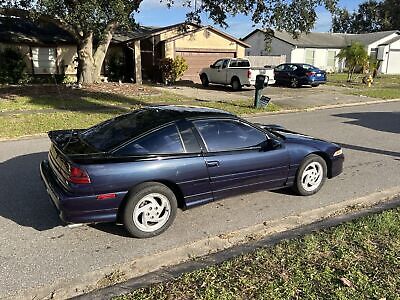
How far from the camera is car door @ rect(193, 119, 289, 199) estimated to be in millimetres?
4246

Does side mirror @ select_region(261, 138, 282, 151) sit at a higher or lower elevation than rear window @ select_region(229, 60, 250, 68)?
lower

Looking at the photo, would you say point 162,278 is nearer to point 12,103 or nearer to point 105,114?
point 105,114

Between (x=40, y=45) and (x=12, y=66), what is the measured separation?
7.32 ft

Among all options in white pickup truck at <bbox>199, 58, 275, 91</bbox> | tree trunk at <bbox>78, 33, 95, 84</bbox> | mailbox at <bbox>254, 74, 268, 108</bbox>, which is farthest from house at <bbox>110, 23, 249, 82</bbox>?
mailbox at <bbox>254, 74, 268, 108</bbox>

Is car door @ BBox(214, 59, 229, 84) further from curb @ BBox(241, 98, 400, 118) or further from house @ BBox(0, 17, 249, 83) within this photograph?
curb @ BBox(241, 98, 400, 118)

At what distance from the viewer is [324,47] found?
114 ft

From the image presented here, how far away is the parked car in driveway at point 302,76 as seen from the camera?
71.7 ft

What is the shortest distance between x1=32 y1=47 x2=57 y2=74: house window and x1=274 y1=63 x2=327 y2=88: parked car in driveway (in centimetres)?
1428

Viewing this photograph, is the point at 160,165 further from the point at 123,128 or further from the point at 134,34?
the point at 134,34

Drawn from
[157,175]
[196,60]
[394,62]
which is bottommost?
[157,175]

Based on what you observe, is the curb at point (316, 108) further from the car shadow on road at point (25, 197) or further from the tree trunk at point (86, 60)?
Result: the tree trunk at point (86, 60)

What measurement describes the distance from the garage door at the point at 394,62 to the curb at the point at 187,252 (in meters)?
37.8

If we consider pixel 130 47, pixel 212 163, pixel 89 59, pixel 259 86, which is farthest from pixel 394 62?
pixel 212 163

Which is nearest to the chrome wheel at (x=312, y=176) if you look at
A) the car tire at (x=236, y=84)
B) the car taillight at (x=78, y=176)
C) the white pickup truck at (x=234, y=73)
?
the car taillight at (x=78, y=176)
